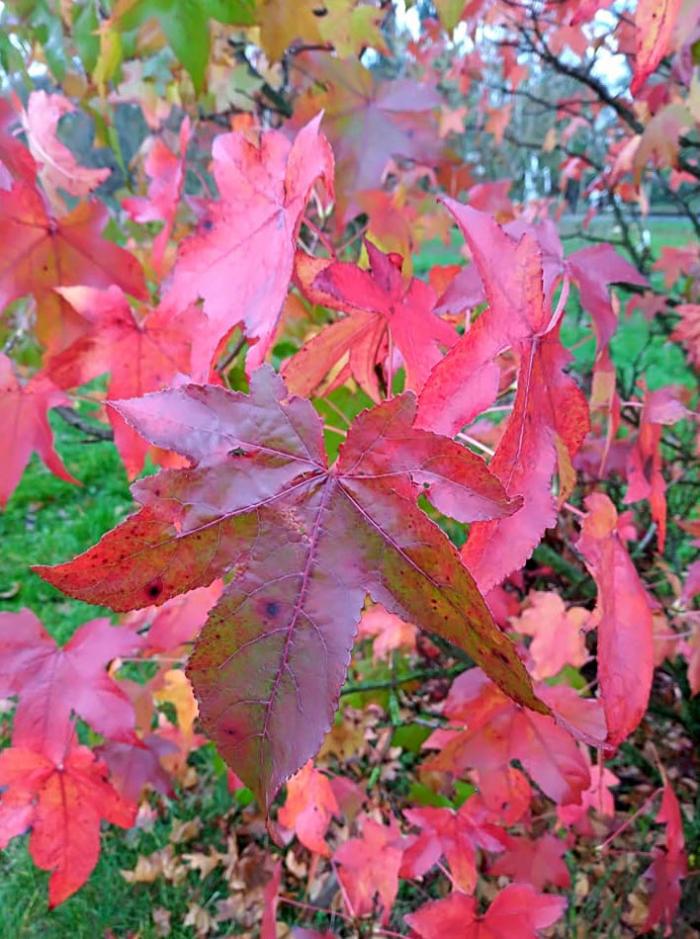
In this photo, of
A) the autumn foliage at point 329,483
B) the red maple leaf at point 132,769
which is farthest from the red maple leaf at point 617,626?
the red maple leaf at point 132,769

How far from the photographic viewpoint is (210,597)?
1.23m

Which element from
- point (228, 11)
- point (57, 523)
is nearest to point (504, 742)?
point (228, 11)

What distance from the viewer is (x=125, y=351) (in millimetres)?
1017

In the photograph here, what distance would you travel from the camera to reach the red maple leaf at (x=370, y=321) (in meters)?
0.66

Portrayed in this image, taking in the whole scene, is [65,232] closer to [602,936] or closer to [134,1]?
[134,1]

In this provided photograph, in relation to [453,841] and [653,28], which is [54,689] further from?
[653,28]

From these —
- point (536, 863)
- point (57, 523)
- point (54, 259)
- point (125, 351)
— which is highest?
point (54, 259)

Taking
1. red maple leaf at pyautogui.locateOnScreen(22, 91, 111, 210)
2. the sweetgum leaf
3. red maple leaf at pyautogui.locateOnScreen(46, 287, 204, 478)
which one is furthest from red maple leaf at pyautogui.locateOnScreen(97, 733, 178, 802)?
the sweetgum leaf

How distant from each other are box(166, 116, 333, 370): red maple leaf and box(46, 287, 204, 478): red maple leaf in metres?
0.19

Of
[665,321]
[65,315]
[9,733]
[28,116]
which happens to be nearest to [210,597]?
[65,315]

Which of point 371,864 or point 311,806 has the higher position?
point 311,806

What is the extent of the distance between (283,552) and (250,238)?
16.0 inches

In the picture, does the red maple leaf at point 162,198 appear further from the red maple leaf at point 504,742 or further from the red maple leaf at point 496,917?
the red maple leaf at point 496,917

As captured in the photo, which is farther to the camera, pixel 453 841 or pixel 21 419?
pixel 453 841
